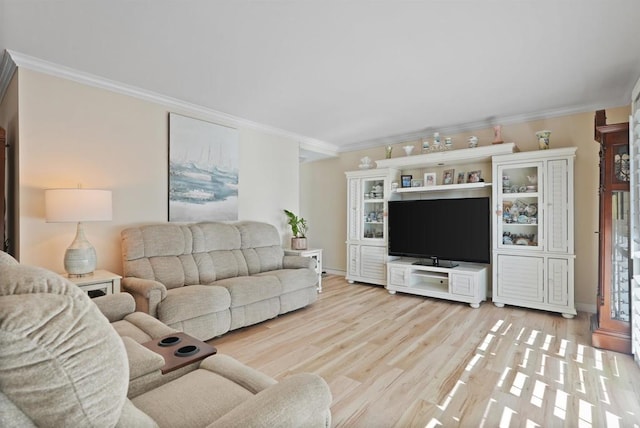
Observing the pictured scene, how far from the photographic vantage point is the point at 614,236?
109 inches

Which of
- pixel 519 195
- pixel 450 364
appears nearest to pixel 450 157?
pixel 519 195

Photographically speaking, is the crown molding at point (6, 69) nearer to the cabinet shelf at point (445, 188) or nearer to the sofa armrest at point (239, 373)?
the sofa armrest at point (239, 373)

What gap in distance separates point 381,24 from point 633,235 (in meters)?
2.55

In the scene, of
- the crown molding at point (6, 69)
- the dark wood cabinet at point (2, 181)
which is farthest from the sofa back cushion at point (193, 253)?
the crown molding at point (6, 69)

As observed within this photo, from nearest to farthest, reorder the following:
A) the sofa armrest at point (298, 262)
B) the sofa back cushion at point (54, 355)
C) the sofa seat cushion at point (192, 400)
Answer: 1. the sofa back cushion at point (54, 355)
2. the sofa seat cushion at point (192, 400)
3. the sofa armrest at point (298, 262)

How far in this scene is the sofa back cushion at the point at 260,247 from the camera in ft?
12.8

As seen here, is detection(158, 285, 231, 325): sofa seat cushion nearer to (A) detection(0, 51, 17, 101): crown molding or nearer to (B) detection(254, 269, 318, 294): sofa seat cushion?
(B) detection(254, 269, 318, 294): sofa seat cushion

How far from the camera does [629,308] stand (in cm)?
269

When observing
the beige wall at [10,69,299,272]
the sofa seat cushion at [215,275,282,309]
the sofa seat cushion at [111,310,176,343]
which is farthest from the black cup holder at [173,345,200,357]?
the beige wall at [10,69,299,272]

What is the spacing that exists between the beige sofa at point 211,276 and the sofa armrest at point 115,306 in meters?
0.28

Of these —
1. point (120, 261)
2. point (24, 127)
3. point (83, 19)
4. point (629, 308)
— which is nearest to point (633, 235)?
point (629, 308)

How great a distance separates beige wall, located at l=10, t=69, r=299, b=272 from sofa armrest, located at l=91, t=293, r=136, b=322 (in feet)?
3.60

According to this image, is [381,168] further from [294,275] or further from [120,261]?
[120,261]

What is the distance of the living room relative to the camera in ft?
8.94
